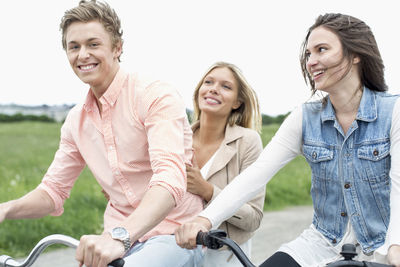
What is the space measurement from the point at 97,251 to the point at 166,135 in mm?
642

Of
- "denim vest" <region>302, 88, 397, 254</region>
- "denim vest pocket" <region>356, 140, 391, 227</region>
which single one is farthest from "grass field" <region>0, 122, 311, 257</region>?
"denim vest pocket" <region>356, 140, 391, 227</region>

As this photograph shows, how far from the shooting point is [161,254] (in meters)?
2.34

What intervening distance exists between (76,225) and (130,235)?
5058mm

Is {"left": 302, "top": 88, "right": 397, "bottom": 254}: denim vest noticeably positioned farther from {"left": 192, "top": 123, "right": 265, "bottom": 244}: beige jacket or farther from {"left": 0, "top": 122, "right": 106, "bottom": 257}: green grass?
{"left": 0, "top": 122, "right": 106, "bottom": 257}: green grass

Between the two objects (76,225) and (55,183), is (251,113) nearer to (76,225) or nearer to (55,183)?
(55,183)

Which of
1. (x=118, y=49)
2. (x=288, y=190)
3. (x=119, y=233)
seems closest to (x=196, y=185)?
(x=118, y=49)

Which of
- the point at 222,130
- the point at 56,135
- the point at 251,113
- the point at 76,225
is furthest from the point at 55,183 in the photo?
the point at 56,135

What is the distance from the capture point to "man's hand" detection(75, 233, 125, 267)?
195 cm

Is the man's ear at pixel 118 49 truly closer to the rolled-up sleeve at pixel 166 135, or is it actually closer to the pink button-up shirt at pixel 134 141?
the pink button-up shirt at pixel 134 141

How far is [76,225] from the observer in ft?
22.7

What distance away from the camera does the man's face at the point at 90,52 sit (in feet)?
8.32

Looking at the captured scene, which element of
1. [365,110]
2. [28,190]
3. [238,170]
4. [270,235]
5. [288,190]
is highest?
[365,110]

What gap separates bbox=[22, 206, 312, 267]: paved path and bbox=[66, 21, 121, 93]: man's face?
12.7 feet

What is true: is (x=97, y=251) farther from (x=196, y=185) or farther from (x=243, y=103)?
(x=243, y=103)
